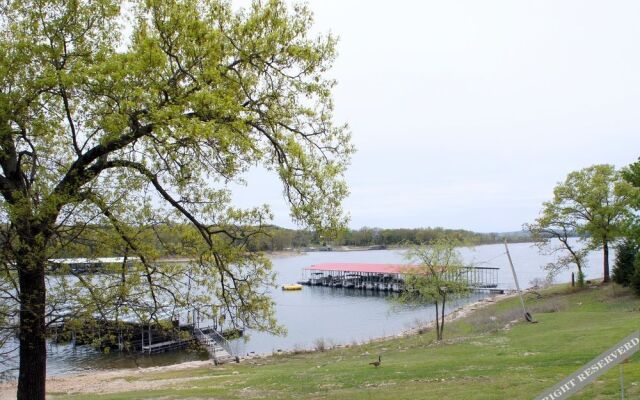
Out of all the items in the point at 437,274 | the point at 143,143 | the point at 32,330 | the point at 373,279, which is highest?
the point at 143,143

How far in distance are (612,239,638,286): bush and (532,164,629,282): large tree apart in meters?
1.60

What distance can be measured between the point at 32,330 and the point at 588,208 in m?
42.2

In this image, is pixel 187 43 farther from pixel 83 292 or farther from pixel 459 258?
pixel 459 258

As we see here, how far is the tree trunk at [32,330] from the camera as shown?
28.6ft

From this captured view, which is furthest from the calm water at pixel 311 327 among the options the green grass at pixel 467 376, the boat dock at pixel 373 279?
the green grass at pixel 467 376

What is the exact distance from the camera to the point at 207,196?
1019 cm

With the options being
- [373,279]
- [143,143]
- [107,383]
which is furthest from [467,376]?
[373,279]

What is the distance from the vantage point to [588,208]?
4197cm

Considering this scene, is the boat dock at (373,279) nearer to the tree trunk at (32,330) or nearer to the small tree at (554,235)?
the small tree at (554,235)

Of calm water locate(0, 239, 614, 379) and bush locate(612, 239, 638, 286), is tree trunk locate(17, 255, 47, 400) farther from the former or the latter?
bush locate(612, 239, 638, 286)

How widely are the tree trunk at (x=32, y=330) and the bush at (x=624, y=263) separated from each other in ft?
120

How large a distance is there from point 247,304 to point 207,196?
2.23 m

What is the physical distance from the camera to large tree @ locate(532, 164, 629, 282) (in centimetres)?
4050

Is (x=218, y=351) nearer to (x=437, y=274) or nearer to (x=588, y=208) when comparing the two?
(x=437, y=274)
